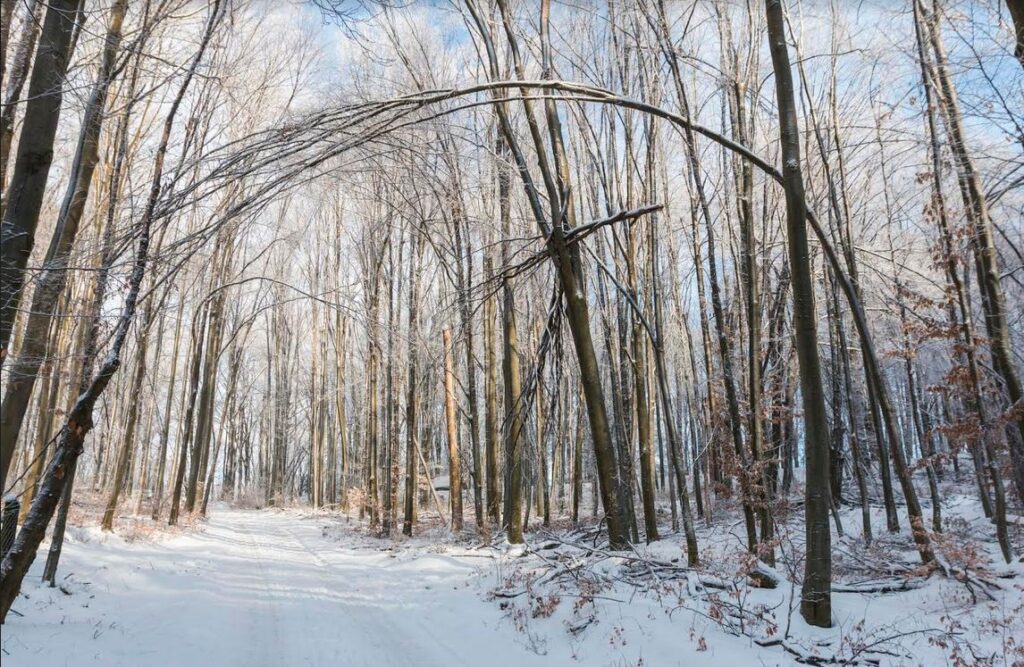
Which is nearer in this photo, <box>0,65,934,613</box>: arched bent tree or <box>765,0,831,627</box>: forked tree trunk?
<box>0,65,934,613</box>: arched bent tree

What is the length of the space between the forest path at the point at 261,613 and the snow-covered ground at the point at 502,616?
0.09 feet

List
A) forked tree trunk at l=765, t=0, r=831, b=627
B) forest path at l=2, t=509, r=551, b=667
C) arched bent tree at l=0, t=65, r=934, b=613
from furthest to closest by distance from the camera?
forest path at l=2, t=509, r=551, b=667
forked tree trunk at l=765, t=0, r=831, b=627
arched bent tree at l=0, t=65, r=934, b=613

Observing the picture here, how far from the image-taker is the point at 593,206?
11.2m

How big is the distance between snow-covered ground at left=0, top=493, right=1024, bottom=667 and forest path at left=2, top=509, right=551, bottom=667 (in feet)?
0.09

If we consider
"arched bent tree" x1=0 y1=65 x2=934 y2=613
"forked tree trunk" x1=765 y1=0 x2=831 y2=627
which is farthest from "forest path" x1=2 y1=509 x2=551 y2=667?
"forked tree trunk" x1=765 y1=0 x2=831 y2=627

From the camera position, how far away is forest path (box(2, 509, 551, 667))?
490 centimetres

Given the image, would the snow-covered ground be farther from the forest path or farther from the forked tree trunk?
the forked tree trunk

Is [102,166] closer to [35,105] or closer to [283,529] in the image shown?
[35,105]

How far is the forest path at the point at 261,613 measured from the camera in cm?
490

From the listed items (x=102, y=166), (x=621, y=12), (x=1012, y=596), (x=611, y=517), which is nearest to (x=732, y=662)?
(x=611, y=517)

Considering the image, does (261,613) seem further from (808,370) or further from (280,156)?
(808,370)

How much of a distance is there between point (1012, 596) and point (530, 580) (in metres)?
4.70

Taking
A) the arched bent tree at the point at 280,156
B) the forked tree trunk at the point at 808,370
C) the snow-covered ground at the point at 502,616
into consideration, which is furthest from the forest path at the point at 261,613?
the forked tree trunk at the point at 808,370

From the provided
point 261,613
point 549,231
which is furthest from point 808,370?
point 261,613
